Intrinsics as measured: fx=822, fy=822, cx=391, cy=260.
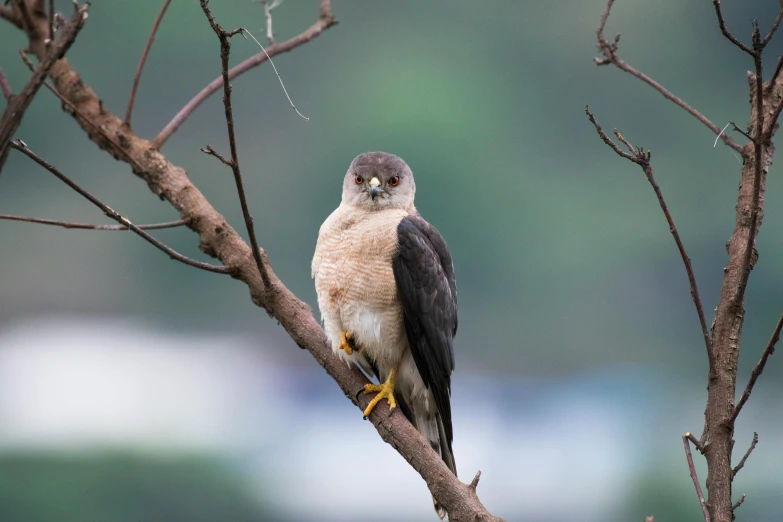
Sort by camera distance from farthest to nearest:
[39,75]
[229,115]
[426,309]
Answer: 1. [426,309]
2. [229,115]
3. [39,75]

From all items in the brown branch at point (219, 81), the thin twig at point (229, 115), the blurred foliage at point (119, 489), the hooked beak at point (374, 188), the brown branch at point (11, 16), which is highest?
the brown branch at point (219, 81)

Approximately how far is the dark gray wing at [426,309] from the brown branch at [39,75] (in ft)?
3.91

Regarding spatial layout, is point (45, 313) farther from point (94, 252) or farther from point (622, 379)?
point (622, 379)

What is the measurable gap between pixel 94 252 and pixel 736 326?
3696 millimetres

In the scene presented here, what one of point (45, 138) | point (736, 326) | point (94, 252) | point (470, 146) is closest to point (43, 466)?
point (94, 252)

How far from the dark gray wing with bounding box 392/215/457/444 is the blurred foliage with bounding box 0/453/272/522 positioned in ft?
Answer: 7.34

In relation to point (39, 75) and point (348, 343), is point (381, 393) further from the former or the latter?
point (39, 75)

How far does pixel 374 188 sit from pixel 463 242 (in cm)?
222

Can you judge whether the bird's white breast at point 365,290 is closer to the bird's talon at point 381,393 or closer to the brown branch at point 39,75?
the bird's talon at point 381,393

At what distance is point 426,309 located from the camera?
2295 millimetres

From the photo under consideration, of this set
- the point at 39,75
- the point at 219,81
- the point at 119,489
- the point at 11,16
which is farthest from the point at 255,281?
the point at 119,489

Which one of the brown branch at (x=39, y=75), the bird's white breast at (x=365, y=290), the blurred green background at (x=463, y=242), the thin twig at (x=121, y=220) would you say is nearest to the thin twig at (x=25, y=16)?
the thin twig at (x=121, y=220)

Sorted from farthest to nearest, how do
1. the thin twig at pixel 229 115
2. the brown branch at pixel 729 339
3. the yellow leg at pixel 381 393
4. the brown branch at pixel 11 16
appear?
the yellow leg at pixel 381 393
the brown branch at pixel 11 16
the brown branch at pixel 729 339
the thin twig at pixel 229 115

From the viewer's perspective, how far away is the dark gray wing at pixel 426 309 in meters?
2.29
